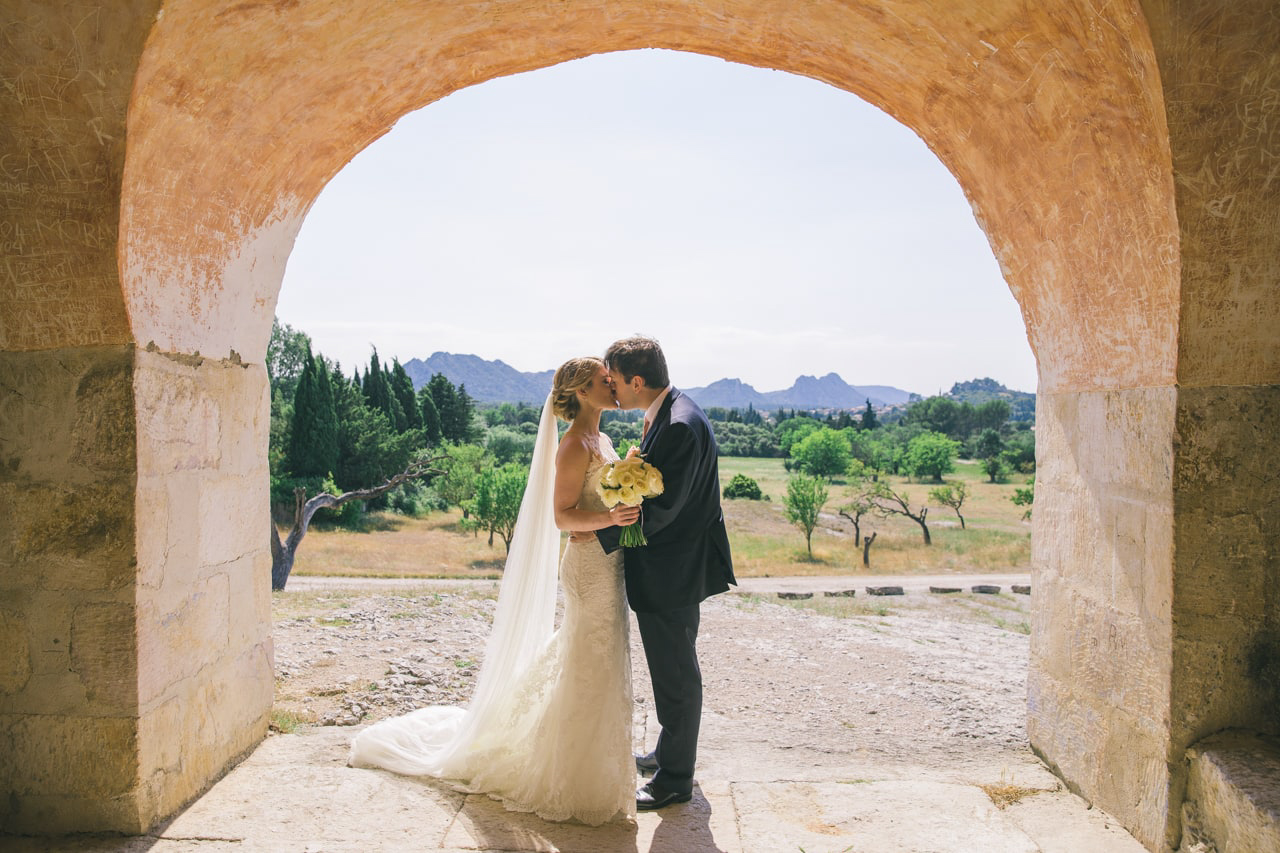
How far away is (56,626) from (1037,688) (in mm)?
3789

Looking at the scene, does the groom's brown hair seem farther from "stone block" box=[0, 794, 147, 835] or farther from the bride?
"stone block" box=[0, 794, 147, 835]

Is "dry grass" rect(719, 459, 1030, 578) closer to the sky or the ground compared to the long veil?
closer to the ground

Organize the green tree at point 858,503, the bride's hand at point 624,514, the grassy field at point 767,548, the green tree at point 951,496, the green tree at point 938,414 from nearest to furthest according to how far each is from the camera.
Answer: the bride's hand at point 624,514, the grassy field at point 767,548, the green tree at point 858,503, the green tree at point 951,496, the green tree at point 938,414

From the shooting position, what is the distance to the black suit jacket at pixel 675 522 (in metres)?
3.06

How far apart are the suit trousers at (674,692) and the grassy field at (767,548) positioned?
20424mm

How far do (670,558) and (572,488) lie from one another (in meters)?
0.47

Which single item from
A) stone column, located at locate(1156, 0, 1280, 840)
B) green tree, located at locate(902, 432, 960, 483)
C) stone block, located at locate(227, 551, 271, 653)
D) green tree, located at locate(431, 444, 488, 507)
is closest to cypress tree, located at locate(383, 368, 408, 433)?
green tree, located at locate(431, 444, 488, 507)

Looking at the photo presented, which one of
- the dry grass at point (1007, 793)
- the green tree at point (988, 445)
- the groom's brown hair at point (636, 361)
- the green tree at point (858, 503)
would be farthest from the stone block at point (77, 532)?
the green tree at point (988, 445)

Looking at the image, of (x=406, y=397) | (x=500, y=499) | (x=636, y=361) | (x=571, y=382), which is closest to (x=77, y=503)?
(x=571, y=382)

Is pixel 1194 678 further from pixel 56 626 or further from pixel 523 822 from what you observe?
pixel 56 626

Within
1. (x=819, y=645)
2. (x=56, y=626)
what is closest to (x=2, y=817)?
(x=56, y=626)

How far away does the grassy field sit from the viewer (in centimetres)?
2452

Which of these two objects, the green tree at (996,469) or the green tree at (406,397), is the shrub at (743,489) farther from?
the green tree at (996,469)

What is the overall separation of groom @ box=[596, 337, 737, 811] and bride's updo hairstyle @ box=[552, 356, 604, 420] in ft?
0.25
